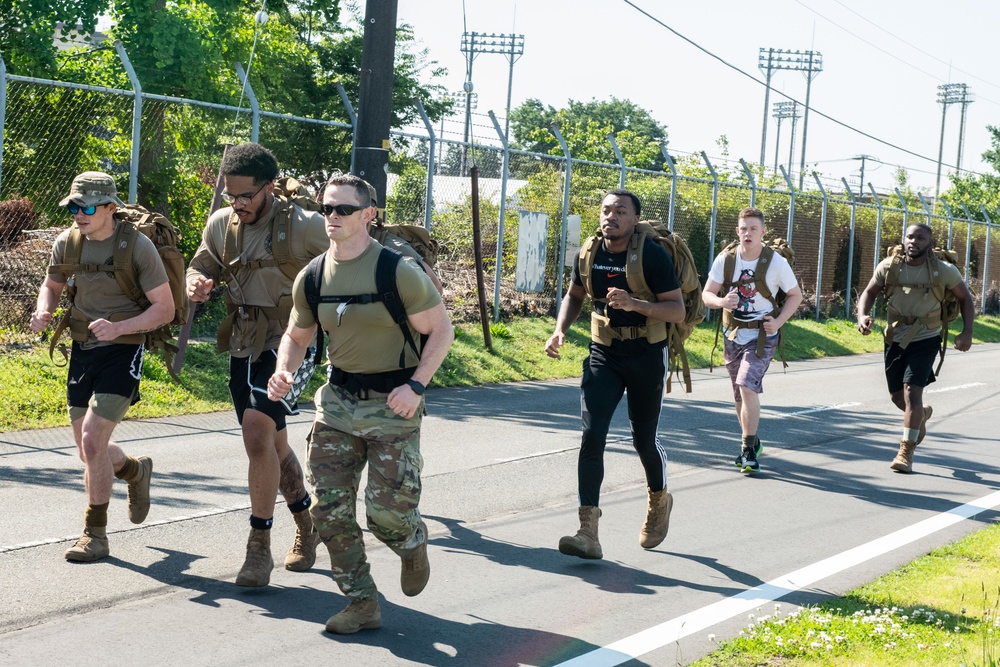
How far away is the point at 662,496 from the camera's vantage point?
654 cm

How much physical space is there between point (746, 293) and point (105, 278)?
16.6ft

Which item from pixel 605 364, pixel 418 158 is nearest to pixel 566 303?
pixel 605 364

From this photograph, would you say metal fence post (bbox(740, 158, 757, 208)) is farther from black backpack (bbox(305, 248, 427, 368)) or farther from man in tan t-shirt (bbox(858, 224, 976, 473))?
black backpack (bbox(305, 248, 427, 368))

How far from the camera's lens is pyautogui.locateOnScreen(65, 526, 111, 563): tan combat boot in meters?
5.89

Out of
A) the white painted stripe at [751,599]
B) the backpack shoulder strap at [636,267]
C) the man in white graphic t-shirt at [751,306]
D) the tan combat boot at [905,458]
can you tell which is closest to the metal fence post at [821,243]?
the tan combat boot at [905,458]

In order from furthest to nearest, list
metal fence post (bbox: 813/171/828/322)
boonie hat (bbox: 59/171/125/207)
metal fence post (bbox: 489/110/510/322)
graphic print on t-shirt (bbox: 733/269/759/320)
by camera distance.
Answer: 1. metal fence post (bbox: 813/171/828/322)
2. metal fence post (bbox: 489/110/510/322)
3. graphic print on t-shirt (bbox: 733/269/759/320)
4. boonie hat (bbox: 59/171/125/207)

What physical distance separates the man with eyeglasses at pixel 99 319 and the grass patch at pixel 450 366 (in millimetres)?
4263

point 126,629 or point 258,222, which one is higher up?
point 258,222

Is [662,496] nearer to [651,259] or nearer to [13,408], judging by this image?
[651,259]

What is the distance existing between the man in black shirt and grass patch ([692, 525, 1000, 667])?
3.71ft

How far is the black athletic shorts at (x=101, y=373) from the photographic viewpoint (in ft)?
19.6

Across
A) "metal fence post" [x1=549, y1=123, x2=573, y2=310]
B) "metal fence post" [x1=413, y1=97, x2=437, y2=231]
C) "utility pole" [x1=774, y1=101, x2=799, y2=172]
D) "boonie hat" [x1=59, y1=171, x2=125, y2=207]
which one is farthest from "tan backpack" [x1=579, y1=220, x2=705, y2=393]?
"utility pole" [x1=774, y1=101, x2=799, y2=172]

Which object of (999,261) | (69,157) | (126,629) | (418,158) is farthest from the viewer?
(999,261)

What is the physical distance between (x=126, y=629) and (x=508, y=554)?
2.22 metres
